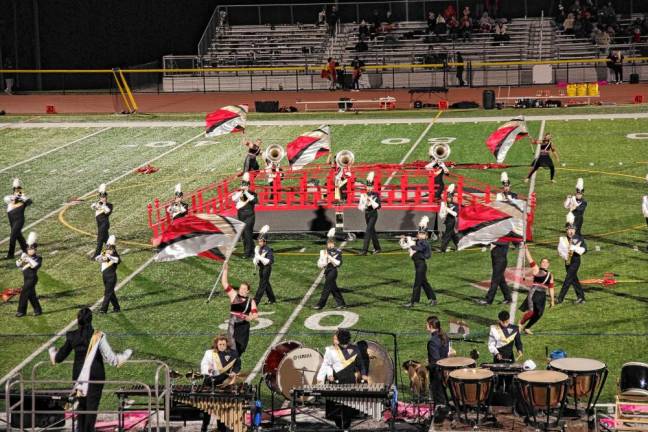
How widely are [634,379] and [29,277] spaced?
10.9 metres

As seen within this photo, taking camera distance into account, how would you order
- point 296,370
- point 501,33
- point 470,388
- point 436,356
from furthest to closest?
point 501,33
point 436,356
point 296,370
point 470,388

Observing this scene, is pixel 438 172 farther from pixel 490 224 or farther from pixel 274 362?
pixel 274 362

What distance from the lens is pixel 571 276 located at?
22531 mm

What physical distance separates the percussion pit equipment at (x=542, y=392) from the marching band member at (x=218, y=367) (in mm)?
3598

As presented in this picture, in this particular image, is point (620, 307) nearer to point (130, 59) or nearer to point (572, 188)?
point (572, 188)

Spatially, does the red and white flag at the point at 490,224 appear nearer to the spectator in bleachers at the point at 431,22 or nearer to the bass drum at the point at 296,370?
the bass drum at the point at 296,370

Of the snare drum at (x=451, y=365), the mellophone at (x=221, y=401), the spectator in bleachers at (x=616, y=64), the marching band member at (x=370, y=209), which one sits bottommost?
the mellophone at (x=221, y=401)

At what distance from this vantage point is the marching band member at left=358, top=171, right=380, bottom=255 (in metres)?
26.6

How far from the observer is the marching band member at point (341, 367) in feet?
54.7

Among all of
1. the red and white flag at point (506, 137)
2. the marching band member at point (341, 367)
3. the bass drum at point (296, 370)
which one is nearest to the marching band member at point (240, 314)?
the bass drum at point (296, 370)

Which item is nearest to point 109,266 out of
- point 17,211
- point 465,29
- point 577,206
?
point 17,211

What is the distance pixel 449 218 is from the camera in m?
26.6

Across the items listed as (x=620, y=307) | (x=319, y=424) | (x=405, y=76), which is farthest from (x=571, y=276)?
(x=405, y=76)

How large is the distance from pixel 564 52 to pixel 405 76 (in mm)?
7497
